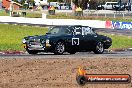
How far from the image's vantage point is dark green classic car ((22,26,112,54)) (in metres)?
21.7

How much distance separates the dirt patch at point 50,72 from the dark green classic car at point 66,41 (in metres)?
3.99

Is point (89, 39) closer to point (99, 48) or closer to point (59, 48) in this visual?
point (99, 48)

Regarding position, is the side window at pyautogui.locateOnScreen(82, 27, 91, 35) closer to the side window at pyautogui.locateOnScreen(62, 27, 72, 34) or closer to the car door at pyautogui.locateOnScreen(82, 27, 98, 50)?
the car door at pyautogui.locateOnScreen(82, 27, 98, 50)

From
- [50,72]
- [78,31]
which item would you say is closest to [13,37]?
[78,31]

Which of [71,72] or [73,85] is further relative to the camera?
[71,72]

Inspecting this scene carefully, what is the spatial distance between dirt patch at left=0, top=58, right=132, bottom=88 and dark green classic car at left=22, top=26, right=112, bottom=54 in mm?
3994

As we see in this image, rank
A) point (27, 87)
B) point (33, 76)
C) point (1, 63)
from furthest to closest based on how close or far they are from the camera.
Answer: point (1, 63), point (33, 76), point (27, 87)

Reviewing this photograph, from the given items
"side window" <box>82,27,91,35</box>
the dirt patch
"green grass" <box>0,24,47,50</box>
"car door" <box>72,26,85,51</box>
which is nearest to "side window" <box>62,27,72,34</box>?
"car door" <box>72,26,85,51</box>

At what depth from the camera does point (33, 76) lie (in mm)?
14039

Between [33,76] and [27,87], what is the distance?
202 centimetres

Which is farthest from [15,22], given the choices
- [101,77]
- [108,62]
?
[101,77]

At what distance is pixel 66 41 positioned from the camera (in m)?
22.2

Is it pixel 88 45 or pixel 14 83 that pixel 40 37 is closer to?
pixel 88 45

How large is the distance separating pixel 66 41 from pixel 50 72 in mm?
7545
